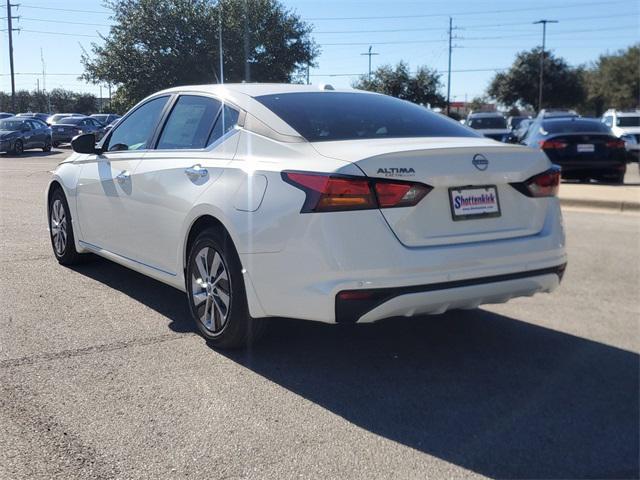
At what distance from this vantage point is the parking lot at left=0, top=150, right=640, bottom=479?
316 cm

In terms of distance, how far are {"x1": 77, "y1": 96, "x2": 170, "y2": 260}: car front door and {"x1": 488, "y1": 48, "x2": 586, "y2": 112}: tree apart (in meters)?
65.1

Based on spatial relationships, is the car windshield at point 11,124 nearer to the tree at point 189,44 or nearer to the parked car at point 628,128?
the tree at point 189,44

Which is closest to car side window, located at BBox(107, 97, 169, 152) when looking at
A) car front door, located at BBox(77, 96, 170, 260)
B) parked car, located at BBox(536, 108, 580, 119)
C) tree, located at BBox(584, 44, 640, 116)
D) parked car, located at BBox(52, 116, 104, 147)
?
car front door, located at BBox(77, 96, 170, 260)

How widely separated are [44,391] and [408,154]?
2.36 meters

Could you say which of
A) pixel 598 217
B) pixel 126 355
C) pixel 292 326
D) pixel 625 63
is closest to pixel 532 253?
pixel 292 326

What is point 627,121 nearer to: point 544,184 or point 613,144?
point 613,144

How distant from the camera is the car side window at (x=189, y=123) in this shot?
15.9 ft

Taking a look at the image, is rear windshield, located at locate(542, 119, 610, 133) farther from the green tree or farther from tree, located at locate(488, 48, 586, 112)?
tree, located at locate(488, 48, 586, 112)

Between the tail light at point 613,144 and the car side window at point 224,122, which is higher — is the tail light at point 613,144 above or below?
below

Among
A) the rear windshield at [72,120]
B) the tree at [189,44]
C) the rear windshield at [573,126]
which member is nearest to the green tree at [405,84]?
the tree at [189,44]

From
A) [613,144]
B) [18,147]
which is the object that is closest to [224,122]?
[613,144]

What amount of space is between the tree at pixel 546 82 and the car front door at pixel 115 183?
6506cm

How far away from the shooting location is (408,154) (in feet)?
12.6

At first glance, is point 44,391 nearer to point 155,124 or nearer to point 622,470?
point 155,124
